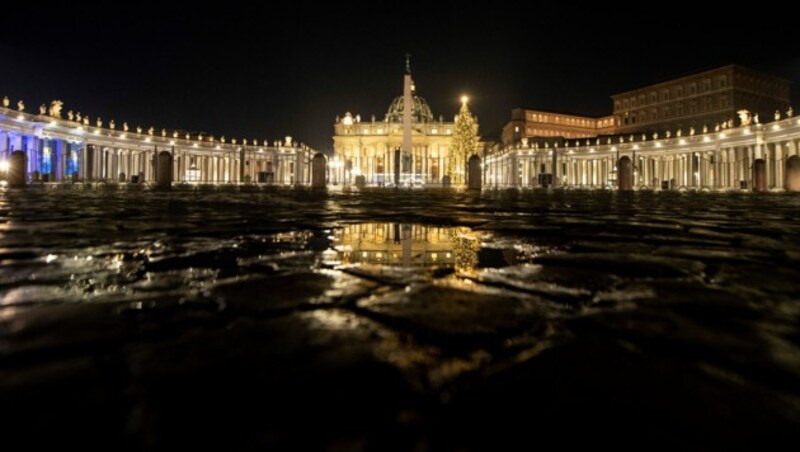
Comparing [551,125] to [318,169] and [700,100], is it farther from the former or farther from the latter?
[318,169]

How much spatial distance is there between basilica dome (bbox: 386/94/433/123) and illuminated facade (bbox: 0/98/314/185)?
27.5 metres

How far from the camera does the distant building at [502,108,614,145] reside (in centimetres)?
10500

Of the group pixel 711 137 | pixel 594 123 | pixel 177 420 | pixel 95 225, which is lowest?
pixel 177 420

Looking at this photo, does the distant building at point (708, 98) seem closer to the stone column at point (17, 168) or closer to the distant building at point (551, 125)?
the distant building at point (551, 125)

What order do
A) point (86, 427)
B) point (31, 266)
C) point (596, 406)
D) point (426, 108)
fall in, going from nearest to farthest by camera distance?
point (86, 427), point (596, 406), point (31, 266), point (426, 108)

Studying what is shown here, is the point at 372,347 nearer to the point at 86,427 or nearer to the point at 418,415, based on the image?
the point at 418,415

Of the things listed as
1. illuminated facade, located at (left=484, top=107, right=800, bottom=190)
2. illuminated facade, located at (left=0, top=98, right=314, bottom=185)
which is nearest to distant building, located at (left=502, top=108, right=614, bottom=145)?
illuminated facade, located at (left=484, top=107, right=800, bottom=190)

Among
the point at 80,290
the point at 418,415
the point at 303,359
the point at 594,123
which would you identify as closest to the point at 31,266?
the point at 80,290

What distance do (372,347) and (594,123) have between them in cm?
11843

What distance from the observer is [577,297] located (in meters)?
2.11

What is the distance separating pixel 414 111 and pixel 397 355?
120095 mm

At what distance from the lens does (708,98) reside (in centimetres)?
8031

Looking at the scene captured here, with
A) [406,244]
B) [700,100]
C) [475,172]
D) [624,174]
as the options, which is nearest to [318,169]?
[475,172]

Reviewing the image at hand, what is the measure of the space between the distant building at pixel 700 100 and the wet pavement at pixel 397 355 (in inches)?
3404
